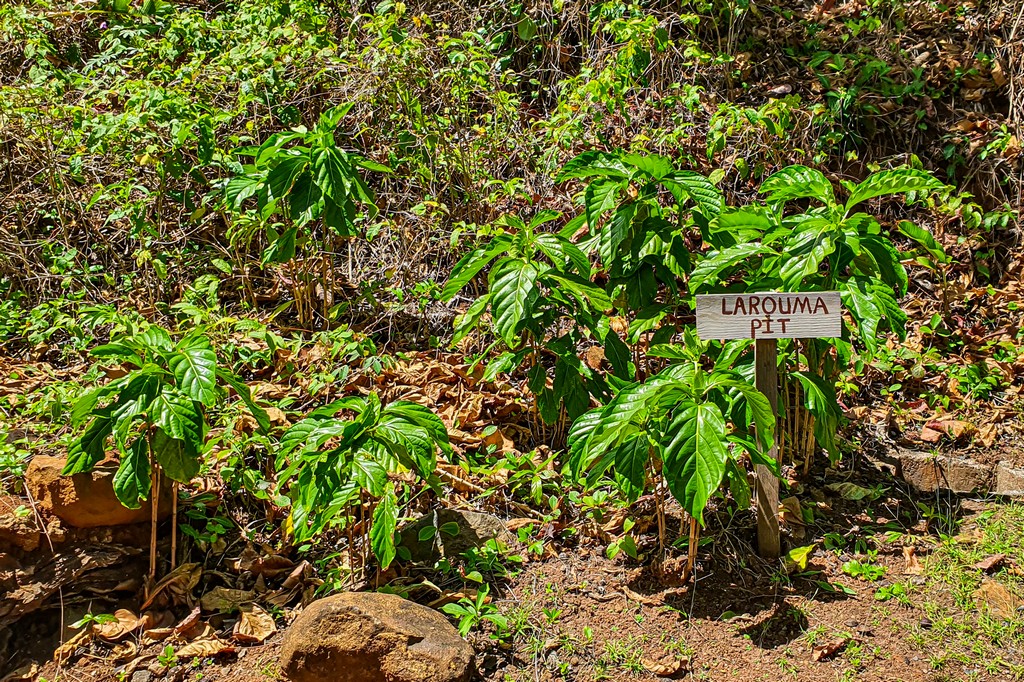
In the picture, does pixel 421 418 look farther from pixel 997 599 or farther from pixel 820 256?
pixel 997 599

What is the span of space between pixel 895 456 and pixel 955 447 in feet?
1.11

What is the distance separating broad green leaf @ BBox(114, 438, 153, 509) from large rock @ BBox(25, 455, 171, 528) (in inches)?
8.9

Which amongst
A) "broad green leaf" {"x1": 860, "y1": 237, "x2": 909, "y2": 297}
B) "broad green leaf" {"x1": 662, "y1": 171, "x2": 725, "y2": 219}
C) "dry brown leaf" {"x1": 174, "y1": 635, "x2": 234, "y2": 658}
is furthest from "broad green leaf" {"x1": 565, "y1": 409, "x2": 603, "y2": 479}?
"dry brown leaf" {"x1": 174, "y1": 635, "x2": 234, "y2": 658}

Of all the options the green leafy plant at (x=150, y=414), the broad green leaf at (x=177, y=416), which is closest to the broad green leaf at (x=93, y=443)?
the green leafy plant at (x=150, y=414)

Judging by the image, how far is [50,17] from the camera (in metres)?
6.39

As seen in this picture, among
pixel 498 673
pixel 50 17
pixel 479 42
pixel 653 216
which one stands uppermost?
pixel 50 17

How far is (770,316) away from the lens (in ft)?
9.99

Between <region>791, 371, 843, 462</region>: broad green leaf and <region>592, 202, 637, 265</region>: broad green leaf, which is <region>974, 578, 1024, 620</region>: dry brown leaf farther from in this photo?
<region>592, 202, 637, 265</region>: broad green leaf

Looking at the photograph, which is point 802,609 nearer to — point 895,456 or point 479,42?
point 895,456

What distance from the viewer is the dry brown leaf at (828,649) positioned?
3000 millimetres

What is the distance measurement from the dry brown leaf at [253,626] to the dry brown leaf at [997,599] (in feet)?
8.39

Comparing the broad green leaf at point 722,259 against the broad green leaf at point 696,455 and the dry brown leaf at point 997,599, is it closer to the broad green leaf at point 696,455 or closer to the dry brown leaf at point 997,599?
the broad green leaf at point 696,455

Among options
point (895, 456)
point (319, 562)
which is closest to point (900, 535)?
point (895, 456)

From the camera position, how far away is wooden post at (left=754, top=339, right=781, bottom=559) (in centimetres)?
324
